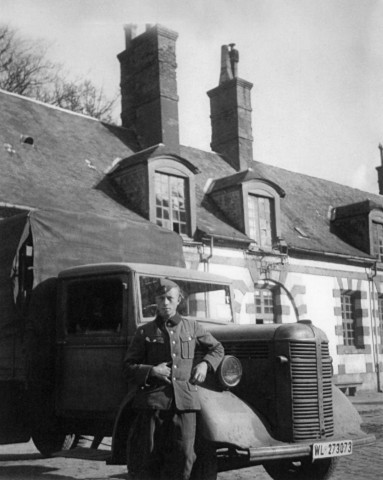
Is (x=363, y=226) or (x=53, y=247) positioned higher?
(x=363, y=226)

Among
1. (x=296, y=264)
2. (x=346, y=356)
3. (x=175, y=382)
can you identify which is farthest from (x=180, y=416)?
(x=346, y=356)

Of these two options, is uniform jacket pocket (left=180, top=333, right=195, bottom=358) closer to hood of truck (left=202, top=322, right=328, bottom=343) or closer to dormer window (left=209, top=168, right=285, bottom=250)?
hood of truck (left=202, top=322, right=328, bottom=343)

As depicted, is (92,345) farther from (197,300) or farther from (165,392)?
(165,392)

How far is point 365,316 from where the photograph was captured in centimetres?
2345

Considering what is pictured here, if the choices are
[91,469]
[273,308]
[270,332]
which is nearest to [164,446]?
[270,332]

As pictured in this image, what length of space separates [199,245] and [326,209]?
8.53m

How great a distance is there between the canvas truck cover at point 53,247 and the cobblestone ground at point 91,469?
1263 millimetres

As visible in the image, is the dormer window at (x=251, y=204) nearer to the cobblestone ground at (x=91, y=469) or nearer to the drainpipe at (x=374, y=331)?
the drainpipe at (x=374, y=331)

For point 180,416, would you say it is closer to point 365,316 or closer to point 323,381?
point 323,381

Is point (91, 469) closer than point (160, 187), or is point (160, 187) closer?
point (91, 469)

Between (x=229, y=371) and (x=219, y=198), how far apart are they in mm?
14640

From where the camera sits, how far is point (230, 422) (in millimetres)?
5961

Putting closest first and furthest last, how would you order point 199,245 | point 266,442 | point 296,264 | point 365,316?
1. point 266,442
2. point 199,245
3. point 296,264
4. point 365,316

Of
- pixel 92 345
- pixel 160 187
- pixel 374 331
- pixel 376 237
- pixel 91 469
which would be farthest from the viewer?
pixel 376 237
